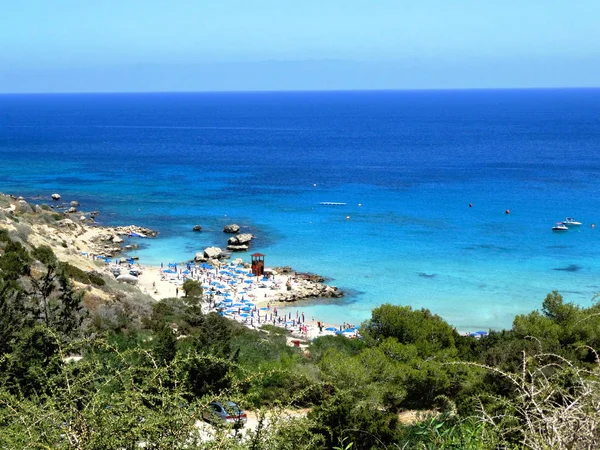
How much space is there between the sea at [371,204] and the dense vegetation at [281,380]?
1231 cm

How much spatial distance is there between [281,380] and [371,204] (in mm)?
39685

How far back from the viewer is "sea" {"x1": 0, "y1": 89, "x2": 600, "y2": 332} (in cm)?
3412

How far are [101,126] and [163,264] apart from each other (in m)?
107

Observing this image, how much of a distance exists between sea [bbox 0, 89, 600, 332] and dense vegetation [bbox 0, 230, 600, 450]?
12.3 m

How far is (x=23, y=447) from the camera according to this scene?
201 inches

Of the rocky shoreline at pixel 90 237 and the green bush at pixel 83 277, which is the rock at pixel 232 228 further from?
the green bush at pixel 83 277

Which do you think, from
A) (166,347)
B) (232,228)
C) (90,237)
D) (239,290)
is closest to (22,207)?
(90,237)

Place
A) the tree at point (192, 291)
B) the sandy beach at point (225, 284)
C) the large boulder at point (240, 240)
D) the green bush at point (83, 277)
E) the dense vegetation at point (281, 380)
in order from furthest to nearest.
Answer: the large boulder at point (240, 240) → the sandy beach at point (225, 284) → the tree at point (192, 291) → the green bush at point (83, 277) → the dense vegetation at point (281, 380)

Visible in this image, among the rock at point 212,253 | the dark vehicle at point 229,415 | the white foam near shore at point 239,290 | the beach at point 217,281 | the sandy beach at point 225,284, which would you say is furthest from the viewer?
the rock at point 212,253

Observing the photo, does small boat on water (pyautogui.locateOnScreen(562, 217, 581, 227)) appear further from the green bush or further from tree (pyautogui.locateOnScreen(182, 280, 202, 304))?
the green bush

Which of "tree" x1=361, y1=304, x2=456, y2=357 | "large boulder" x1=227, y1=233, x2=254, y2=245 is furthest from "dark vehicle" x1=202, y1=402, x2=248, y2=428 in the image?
"large boulder" x1=227, y1=233, x2=254, y2=245

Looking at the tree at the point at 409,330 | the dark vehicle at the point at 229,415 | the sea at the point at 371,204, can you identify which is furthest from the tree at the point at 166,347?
the sea at the point at 371,204

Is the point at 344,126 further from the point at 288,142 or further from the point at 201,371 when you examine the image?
the point at 201,371

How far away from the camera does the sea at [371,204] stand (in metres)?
34.1
